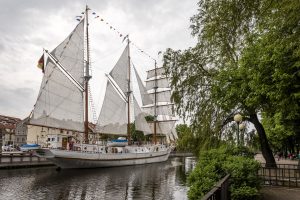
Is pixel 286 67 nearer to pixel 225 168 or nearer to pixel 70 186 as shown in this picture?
pixel 225 168

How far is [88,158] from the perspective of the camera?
5019cm

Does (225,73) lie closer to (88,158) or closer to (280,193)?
(280,193)

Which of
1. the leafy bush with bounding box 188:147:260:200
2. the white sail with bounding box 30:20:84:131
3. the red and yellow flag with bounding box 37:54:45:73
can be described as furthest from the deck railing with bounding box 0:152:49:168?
the leafy bush with bounding box 188:147:260:200

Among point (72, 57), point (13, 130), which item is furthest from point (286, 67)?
point (13, 130)

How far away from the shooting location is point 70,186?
2972cm

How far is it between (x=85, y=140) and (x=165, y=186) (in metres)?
25.7

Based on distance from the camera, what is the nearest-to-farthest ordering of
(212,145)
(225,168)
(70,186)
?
1. (225,168)
2. (212,145)
3. (70,186)

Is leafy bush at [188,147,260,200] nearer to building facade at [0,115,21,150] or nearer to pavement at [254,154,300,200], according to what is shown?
pavement at [254,154,300,200]

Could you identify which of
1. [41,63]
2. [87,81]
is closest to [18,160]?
[41,63]

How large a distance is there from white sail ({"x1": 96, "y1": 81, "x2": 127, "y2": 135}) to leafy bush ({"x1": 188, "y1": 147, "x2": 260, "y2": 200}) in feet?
160

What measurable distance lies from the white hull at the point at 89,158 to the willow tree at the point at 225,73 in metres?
26.9

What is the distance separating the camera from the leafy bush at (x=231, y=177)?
12.2 m

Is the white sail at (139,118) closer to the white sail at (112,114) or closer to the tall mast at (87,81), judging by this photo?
the white sail at (112,114)

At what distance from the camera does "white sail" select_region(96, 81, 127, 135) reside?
6172cm
